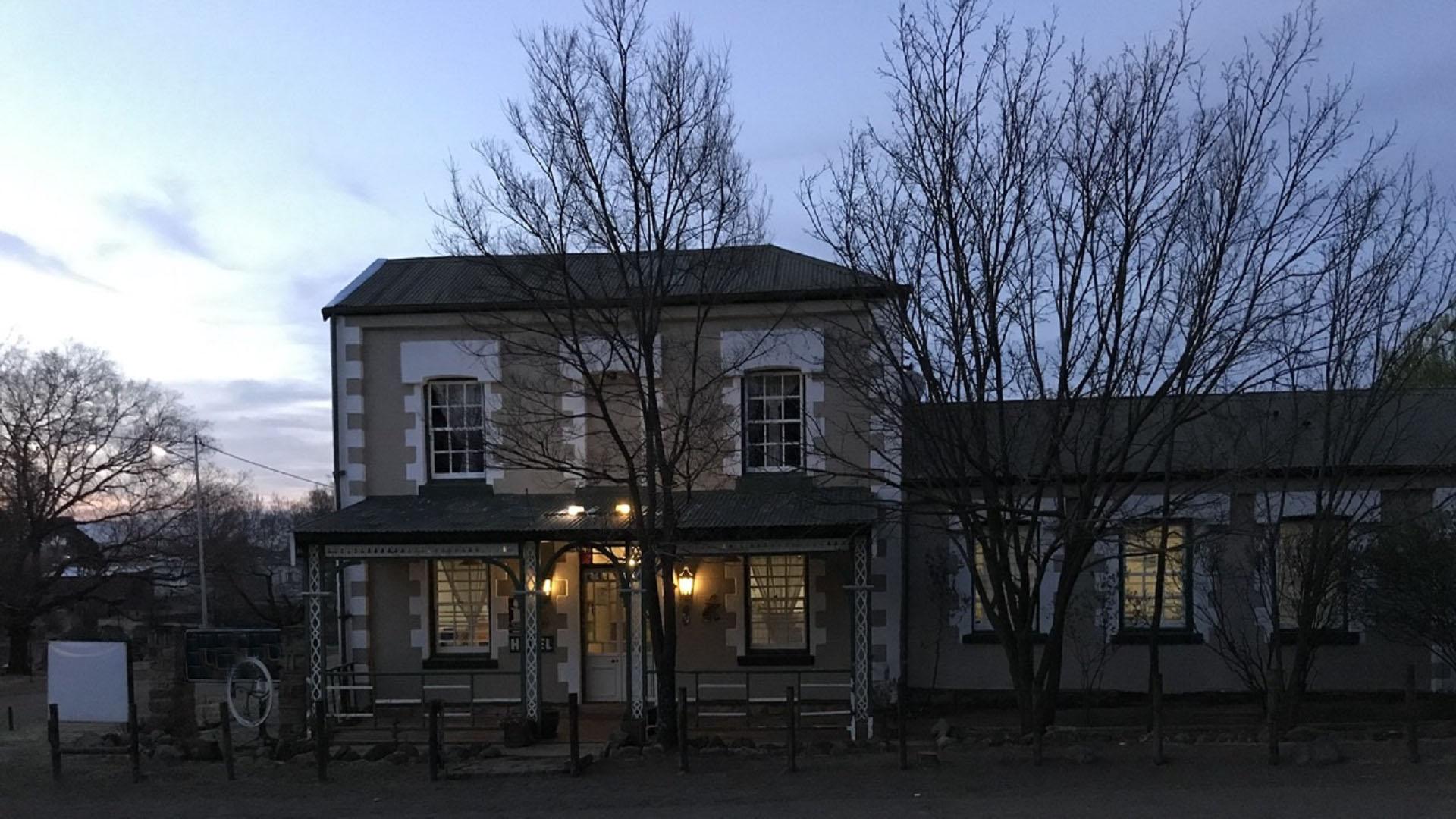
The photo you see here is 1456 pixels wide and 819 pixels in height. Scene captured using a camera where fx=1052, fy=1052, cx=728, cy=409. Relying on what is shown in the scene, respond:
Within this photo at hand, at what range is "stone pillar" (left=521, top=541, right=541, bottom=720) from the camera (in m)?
13.6

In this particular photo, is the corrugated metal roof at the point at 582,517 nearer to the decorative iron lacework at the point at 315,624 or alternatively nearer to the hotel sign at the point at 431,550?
the hotel sign at the point at 431,550

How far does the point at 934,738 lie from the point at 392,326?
9644mm

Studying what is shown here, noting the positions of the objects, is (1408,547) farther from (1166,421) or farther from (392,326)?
(392,326)

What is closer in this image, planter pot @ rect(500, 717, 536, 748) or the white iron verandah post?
planter pot @ rect(500, 717, 536, 748)

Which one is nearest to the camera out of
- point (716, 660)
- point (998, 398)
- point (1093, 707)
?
point (998, 398)

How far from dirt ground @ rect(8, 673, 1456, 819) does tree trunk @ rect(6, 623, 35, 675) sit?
24.9 metres

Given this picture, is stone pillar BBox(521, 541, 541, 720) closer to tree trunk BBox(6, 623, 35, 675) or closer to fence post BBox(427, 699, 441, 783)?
A: fence post BBox(427, 699, 441, 783)

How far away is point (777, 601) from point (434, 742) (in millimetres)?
5695

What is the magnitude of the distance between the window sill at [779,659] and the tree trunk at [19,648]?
93.3ft

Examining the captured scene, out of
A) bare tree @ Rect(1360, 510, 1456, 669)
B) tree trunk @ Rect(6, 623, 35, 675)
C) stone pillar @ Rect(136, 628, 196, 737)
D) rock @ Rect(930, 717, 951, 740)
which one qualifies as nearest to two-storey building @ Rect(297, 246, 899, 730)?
rock @ Rect(930, 717, 951, 740)

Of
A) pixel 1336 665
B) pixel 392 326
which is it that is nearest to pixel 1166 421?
pixel 1336 665

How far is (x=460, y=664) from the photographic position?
15.6 m

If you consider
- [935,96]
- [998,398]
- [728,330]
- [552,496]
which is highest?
[935,96]

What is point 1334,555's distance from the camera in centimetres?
1230
